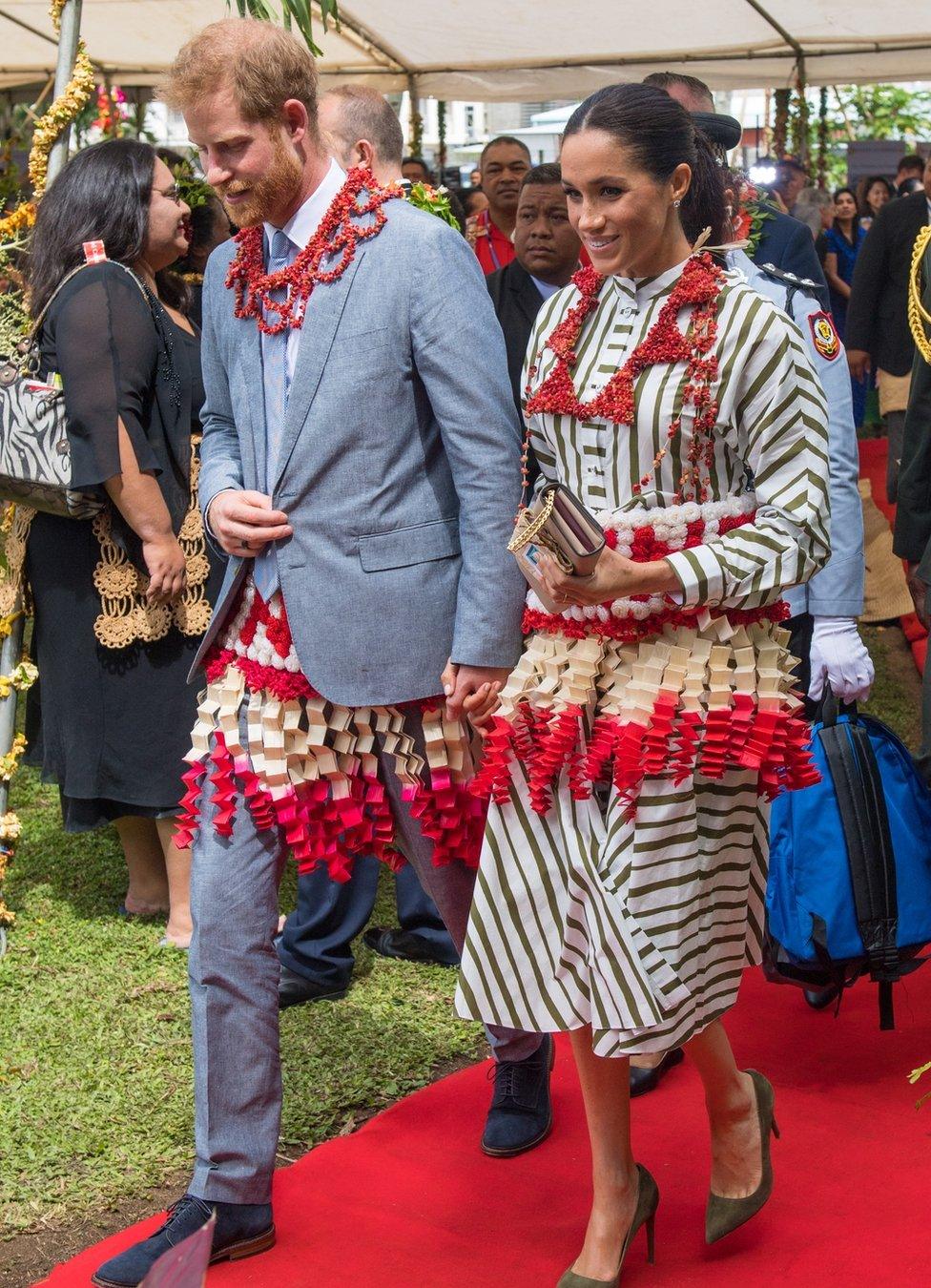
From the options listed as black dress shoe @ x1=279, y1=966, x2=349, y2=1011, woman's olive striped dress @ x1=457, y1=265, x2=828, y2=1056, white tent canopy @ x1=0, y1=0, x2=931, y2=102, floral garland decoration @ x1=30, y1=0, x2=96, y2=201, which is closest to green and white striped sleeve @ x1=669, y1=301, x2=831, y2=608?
woman's olive striped dress @ x1=457, y1=265, x2=828, y2=1056

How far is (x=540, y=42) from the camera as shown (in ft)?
35.6

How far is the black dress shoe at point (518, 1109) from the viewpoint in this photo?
122 inches

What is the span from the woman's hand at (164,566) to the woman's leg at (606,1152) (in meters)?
1.97

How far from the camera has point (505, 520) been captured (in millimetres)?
2688

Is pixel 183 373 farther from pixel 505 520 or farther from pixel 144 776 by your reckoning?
pixel 505 520

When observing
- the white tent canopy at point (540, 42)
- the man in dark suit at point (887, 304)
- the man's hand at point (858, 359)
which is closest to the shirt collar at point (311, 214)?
the man in dark suit at point (887, 304)

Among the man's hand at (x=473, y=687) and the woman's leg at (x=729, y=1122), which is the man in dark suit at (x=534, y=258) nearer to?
the man's hand at (x=473, y=687)

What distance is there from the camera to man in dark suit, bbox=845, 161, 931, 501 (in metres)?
7.36

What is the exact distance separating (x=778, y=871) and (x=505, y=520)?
1.18m

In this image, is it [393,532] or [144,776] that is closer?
[393,532]

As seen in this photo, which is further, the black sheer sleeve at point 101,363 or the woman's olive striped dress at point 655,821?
the black sheer sleeve at point 101,363

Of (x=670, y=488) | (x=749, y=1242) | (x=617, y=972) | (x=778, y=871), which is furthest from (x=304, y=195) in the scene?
(x=749, y=1242)

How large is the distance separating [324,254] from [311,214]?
8cm

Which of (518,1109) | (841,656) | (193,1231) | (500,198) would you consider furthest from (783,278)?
(500,198)
